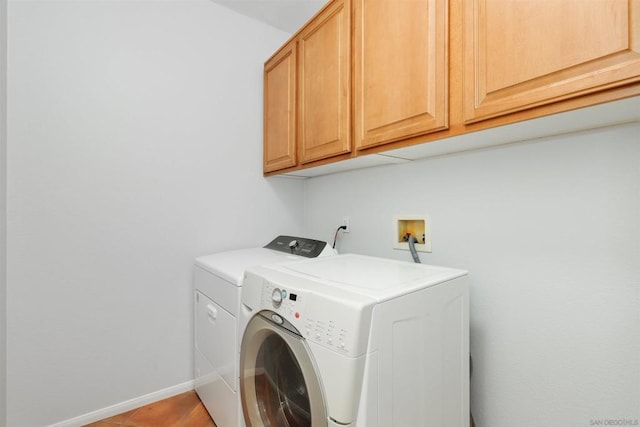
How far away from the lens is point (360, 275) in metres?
1.04

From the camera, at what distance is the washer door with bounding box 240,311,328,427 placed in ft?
3.19

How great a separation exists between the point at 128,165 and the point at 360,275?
1405mm

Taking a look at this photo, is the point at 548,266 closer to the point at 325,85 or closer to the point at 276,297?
the point at 276,297

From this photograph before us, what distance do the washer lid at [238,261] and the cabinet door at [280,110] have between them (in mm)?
550

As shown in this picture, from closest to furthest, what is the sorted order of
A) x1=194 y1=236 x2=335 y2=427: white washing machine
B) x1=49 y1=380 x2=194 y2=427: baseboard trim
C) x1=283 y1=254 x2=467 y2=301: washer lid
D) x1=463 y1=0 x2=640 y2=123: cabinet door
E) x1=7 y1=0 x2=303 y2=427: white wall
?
x1=463 y1=0 x2=640 y2=123: cabinet door
x1=283 y1=254 x2=467 y2=301: washer lid
x1=194 y1=236 x2=335 y2=427: white washing machine
x1=7 y1=0 x2=303 y2=427: white wall
x1=49 y1=380 x2=194 y2=427: baseboard trim

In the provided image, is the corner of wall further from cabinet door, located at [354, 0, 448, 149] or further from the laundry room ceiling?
cabinet door, located at [354, 0, 448, 149]

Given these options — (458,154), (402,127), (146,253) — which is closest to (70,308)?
(146,253)

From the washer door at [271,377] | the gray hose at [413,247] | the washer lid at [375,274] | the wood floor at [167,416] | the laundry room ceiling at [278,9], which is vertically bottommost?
the wood floor at [167,416]

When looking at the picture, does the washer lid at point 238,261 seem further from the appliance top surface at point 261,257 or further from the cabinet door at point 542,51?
the cabinet door at point 542,51

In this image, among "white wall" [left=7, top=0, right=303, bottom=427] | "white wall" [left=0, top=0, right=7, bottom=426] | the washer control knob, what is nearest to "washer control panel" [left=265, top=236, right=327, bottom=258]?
"white wall" [left=7, top=0, right=303, bottom=427]

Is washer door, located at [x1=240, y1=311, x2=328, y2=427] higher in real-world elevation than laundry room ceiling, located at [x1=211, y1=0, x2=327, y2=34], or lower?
lower

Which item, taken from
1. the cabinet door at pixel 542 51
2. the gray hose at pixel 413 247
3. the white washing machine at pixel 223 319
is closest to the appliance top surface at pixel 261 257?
the white washing machine at pixel 223 319

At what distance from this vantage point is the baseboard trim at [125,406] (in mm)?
1473

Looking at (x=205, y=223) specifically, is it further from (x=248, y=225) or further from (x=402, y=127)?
(x=402, y=127)
